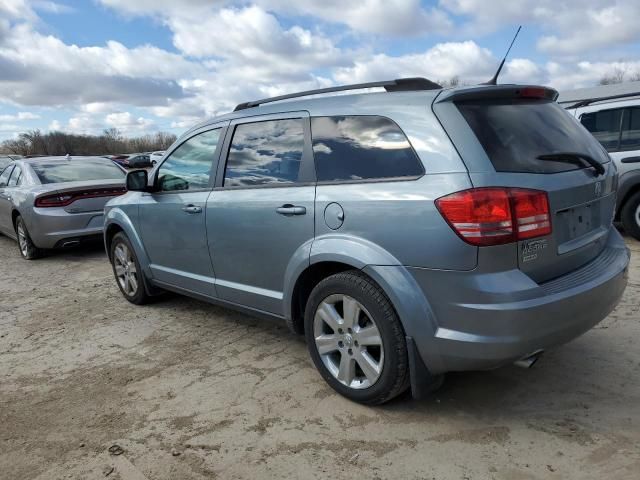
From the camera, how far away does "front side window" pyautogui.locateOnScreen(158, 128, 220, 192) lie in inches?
160

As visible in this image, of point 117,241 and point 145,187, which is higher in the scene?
point 145,187

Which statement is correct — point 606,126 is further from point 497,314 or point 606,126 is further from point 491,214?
point 497,314

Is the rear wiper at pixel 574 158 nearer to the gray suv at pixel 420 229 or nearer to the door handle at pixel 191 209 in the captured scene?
the gray suv at pixel 420 229

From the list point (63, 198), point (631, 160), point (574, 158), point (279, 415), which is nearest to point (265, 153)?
→ point (279, 415)

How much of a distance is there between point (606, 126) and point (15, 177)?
29.1ft

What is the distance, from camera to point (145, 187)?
4609 millimetres

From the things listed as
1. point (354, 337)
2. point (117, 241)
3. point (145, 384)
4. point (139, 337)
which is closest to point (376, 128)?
point (354, 337)

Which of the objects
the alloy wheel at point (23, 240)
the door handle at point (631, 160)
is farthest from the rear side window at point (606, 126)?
the alloy wheel at point (23, 240)

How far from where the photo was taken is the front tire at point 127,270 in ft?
16.9

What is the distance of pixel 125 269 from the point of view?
541 cm

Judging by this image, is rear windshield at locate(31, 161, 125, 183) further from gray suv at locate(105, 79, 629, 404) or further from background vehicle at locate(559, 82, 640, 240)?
background vehicle at locate(559, 82, 640, 240)

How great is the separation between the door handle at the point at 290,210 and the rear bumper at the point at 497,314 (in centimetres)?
85

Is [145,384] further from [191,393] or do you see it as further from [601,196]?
[601,196]

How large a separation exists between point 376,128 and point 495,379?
5.57 feet
